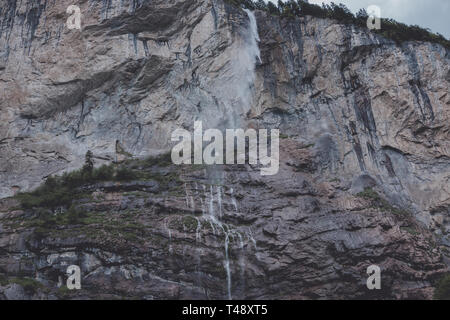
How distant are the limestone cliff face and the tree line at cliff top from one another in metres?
0.89

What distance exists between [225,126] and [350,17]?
11601 mm

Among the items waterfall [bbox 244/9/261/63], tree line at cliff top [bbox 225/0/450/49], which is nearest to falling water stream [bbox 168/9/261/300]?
waterfall [bbox 244/9/261/63]

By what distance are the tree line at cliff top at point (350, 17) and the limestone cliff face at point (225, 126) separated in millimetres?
890

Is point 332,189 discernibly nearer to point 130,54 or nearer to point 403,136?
point 403,136

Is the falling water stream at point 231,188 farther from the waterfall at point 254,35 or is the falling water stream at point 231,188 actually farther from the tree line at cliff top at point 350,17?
the tree line at cliff top at point 350,17

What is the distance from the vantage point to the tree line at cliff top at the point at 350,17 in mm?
36781

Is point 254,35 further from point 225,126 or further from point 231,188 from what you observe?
point 231,188

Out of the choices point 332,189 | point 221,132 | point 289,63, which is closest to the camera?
point 332,189

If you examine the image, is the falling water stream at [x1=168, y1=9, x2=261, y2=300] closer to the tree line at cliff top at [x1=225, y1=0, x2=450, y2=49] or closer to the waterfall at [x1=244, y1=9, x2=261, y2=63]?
the waterfall at [x1=244, y1=9, x2=261, y2=63]

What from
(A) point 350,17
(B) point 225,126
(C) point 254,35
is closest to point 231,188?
(B) point 225,126

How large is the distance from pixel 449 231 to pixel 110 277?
1854 cm

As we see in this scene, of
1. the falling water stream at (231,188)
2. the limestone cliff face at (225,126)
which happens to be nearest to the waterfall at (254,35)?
the falling water stream at (231,188)
